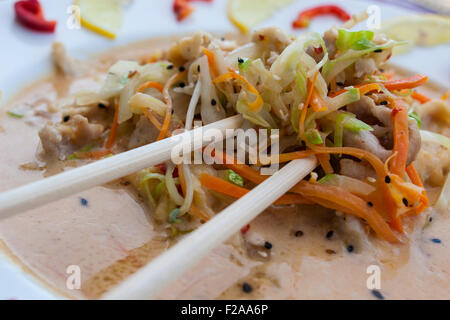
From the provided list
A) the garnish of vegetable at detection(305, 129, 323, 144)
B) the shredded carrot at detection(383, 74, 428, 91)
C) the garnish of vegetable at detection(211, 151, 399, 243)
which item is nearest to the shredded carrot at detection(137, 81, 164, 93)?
the garnish of vegetable at detection(211, 151, 399, 243)

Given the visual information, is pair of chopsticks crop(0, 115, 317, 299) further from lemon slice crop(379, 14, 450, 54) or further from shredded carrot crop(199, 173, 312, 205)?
lemon slice crop(379, 14, 450, 54)

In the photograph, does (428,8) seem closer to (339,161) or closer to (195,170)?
→ (339,161)

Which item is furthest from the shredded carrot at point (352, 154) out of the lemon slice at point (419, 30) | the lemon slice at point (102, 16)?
the lemon slice at point (419, 30)

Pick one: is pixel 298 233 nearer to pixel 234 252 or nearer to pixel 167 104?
pixel 234 252

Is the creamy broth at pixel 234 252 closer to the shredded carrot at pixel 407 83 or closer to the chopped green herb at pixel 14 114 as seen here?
the chopped green herb at pixel 14 114

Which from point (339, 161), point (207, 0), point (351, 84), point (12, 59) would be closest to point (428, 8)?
point (207, 0)
